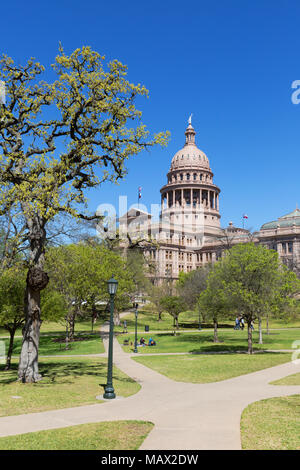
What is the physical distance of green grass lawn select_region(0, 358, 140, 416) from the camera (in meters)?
12.1

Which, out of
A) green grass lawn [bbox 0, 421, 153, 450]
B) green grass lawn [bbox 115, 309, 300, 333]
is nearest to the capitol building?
green grass lawn [bbox 115, 309, 300, 333]

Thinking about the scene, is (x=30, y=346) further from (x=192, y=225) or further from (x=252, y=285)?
(x=192, y=225)

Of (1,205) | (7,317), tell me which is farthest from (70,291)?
(1,205)

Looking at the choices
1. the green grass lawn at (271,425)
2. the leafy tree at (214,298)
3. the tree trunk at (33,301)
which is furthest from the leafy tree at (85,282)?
the green grass lawn at (271,425)

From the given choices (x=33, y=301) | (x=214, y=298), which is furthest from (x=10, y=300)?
(x=214, y=298)

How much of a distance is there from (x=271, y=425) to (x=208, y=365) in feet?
37.4

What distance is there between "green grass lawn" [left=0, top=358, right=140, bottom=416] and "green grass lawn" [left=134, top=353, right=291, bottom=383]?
2450 millimetres

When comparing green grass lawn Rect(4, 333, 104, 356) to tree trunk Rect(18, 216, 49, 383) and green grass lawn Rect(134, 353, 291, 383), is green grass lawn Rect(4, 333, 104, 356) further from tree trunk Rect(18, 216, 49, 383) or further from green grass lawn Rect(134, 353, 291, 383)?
tree trunk Rect(18, 216, 49, 383)

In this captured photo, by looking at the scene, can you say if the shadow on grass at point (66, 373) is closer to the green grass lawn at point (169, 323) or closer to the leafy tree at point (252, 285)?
the leafy tree at point (252, 285)

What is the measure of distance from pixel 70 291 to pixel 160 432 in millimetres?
29499

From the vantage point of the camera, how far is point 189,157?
14125 cm

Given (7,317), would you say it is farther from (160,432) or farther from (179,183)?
(179,183)

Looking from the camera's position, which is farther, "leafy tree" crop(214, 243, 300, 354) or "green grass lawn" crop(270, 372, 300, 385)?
"leafy tree" crop(214, 243, 300, 354)

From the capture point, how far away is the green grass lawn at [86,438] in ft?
26.9
